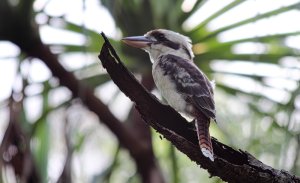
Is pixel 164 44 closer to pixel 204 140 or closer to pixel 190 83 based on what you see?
pixel 190 83

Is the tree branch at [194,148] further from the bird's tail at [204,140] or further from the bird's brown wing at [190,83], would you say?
the bird's brown wing at [190,83]

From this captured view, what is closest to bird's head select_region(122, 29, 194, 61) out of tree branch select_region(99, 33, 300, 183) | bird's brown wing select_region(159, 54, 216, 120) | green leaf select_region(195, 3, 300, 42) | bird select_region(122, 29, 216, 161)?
bird select_region(122, 29, 216, 161)

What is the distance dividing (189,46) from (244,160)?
49.9 inches

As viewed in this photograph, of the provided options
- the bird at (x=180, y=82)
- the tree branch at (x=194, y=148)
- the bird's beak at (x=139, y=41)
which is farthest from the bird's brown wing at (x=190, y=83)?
the tree branch at (x=194, y=148)

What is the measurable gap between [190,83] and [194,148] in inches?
24.3

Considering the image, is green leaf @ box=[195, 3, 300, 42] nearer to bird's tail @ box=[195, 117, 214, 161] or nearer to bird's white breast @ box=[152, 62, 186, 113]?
bird's white breast @ box=[152, 62, 186, 113]

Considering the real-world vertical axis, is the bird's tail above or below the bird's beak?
above

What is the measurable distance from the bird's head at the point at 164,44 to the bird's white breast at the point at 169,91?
283 mm

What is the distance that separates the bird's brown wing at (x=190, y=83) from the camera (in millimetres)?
2311

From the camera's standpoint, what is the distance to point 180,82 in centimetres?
250

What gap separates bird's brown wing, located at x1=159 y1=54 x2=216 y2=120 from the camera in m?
2.31

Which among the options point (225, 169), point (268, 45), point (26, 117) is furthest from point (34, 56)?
point (225, 169)

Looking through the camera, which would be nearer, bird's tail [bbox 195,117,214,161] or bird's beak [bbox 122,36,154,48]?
bird's tail [bbox 195,117,214,161]

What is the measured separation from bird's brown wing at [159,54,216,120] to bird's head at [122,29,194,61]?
8.2 inches
